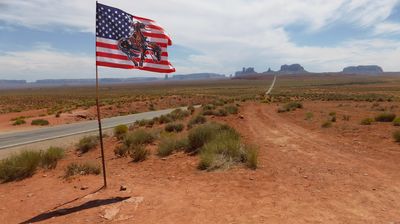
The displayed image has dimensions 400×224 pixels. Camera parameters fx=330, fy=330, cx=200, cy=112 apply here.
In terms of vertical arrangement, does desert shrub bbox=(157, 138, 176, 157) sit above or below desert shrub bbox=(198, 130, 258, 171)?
below

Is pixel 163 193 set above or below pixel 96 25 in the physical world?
below

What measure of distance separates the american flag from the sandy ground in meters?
2.89

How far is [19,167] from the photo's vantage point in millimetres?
9398

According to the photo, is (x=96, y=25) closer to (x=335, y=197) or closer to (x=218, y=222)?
(x=218, y=222)

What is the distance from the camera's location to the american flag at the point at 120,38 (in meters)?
7.02

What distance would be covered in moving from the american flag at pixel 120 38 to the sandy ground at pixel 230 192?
2.89 meters

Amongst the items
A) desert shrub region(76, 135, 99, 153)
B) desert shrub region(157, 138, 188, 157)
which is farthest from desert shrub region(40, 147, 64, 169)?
desert shrub region(157, 138, 188, 157)

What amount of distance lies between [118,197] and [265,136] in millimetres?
8837

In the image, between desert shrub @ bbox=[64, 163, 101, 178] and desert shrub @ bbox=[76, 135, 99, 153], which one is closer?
desert shrub @ bbox=[64, 163, 101, 178]

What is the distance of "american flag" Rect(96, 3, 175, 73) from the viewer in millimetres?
7020

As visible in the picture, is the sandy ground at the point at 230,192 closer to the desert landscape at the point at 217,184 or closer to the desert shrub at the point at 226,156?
the desert landscape at the point at 217,184

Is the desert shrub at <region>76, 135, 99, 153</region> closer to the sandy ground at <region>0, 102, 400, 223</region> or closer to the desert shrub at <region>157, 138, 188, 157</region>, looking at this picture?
the sandy ground at <region>0, 102, 400, 223</region>

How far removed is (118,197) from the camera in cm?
714

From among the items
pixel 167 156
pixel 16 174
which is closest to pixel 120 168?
pixel 167 156
